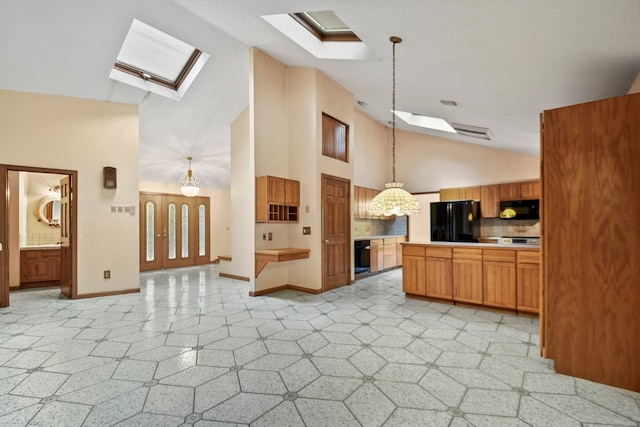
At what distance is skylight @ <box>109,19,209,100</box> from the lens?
4.46m

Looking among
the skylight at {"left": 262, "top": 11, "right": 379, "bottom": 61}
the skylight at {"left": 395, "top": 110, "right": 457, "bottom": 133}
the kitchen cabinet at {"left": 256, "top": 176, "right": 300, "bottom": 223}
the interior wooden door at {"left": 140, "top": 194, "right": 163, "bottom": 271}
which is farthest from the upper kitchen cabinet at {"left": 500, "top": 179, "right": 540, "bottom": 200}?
the interior wooden door at {"left": 140, "top": 194, "right": 163, "bottom": 271}

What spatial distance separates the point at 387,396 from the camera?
2053mm

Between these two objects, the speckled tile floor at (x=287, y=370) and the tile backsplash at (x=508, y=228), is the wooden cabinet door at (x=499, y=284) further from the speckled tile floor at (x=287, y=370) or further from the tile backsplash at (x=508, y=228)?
the tile backsplash at (x=508, y=228)

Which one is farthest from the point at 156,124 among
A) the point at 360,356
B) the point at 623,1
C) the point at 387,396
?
the point at 623,1

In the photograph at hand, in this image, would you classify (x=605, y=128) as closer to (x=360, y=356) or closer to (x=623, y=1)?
(x=623, y=1)

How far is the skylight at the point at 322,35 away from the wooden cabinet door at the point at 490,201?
455 centimetres

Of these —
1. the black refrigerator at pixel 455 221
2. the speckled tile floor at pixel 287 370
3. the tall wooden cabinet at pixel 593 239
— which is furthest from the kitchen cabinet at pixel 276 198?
the black refrigerator at pixel 455 221

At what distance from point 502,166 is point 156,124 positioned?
7529mm

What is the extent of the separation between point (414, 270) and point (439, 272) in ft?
1.24

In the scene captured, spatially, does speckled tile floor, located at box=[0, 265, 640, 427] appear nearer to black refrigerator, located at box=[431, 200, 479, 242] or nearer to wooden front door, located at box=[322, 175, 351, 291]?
wooden front door, located at box=[322, 175, 351, 291]

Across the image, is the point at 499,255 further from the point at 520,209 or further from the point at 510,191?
the point at 510,191

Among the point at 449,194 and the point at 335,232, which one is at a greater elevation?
the point at 449,194

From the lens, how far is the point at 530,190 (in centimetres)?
642

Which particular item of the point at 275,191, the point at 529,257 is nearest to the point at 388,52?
the point at 275,191
